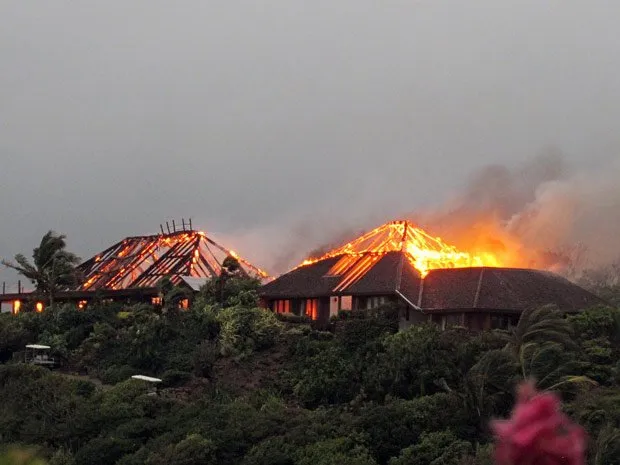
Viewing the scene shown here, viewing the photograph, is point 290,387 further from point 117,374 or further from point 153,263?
point 153,263

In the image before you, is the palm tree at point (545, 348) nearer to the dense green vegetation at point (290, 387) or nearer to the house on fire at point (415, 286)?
the dense green vegetation at point (290, 387)

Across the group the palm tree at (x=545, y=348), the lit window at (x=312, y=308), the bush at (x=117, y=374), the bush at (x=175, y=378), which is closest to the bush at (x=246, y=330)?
the bush at (x=175, y=378)

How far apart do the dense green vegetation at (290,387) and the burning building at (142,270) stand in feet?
28.4

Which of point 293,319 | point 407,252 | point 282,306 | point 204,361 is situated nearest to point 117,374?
point 204,361

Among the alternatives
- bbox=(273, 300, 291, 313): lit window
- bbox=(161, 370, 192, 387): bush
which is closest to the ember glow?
bbox=(273, 300, 291, 313): lit window

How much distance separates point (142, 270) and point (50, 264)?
729 cm

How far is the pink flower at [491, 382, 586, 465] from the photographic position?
283 cm

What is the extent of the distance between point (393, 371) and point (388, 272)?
36.0ft

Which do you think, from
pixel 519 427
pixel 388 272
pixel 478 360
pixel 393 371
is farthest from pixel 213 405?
pixel 519 427

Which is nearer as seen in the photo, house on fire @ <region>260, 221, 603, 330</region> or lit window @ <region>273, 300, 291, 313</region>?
house on fire @ <region>260, 221, 603, 330</region>

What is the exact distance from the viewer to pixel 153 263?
190 feet

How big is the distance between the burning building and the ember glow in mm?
6636

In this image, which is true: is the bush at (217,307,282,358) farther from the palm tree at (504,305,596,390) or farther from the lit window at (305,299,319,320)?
the palm tree at (504,305,596,390)

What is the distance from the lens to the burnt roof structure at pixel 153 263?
5553cm
